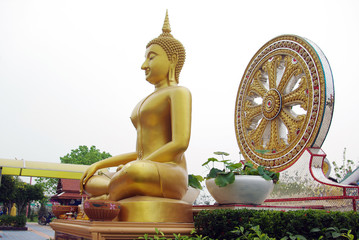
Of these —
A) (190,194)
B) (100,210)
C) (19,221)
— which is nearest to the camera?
(100,210)

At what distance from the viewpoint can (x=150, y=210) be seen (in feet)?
11.2

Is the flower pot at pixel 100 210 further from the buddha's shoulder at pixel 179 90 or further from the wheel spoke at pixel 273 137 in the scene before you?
the wheel spoke at pixel 273 137

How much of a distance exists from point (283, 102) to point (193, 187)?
366 cm

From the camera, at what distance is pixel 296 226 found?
285 cm

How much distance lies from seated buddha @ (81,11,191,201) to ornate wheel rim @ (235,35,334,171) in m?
2.83

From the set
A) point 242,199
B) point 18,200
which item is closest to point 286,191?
point 242,199

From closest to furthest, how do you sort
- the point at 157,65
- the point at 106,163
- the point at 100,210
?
1. the point at 100,210
2. the point at 157,65
3. the point at 106,163

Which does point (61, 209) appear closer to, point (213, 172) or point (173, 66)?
point (213, 172)

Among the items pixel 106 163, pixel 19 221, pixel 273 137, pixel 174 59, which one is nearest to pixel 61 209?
pixel 106 163

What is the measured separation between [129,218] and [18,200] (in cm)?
2802

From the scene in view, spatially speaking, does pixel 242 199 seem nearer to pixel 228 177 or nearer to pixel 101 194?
pixel 228 177

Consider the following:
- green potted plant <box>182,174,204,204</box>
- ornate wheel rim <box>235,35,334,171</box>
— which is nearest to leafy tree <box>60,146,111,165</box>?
ornate wheel rim <box>235,35,334,171</box>

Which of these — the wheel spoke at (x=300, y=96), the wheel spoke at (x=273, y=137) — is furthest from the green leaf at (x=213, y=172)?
the wheel spoke at (x=273, y=137)

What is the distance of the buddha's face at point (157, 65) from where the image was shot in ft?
14.1
